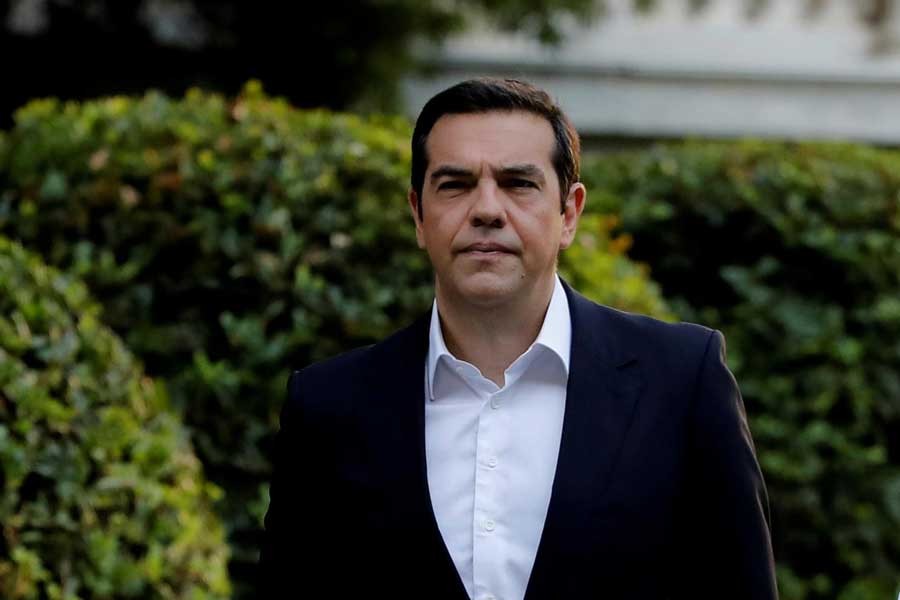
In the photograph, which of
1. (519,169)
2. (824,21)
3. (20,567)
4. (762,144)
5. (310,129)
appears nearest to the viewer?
(519,169)

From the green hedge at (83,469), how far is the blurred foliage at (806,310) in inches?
109

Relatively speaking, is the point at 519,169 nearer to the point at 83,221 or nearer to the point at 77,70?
the point at 83,221

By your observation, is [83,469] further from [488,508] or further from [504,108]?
[504,108]

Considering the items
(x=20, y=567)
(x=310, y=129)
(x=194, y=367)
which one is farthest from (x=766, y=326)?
(x=20, y=567)

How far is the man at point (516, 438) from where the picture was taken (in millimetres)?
2734

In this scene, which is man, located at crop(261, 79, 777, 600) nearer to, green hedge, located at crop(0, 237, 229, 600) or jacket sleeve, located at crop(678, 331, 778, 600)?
jacket sleeve, located at crop(678, 331, 778, 600)

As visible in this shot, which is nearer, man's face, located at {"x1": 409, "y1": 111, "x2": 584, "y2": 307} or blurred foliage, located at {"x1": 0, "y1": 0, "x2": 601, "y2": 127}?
man's face, located at {"x1": 409, "y1": 111, "x2": 584, "y2": 307}

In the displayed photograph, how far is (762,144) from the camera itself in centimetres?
729

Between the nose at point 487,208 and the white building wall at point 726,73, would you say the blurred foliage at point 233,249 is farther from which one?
the white building wall at point 726,73

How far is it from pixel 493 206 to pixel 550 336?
0.26m

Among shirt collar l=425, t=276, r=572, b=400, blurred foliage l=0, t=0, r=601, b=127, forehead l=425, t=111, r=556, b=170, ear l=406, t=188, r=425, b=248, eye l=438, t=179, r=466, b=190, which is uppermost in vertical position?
blurred foliage l=0, t=0, r=601, b=127

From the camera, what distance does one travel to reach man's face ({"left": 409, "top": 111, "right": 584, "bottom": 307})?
109 inches

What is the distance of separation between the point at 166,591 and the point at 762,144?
13.0ft

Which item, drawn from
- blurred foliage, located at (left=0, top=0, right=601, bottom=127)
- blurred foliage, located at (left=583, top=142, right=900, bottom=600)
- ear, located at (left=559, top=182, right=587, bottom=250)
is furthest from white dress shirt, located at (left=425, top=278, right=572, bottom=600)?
blurred foliage, located at (left=0, top=0, right=601, bottom=127)
